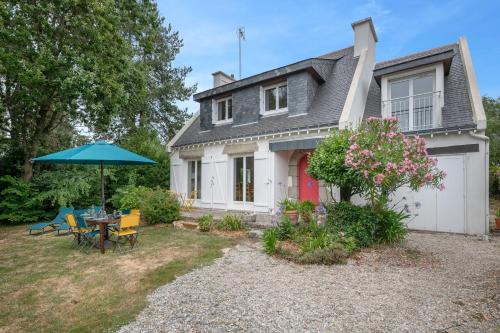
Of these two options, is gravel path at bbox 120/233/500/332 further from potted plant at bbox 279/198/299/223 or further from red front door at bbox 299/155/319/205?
red front door at bbox 299/155/319/205

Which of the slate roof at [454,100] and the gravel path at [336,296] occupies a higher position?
the slate roof at [454,100]

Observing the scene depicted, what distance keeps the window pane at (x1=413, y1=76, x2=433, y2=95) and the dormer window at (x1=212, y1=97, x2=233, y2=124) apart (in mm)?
7800

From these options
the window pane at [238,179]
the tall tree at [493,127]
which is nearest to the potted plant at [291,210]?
the window pane at [238,179]

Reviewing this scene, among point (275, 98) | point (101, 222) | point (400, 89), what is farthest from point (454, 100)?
point (101, 222)

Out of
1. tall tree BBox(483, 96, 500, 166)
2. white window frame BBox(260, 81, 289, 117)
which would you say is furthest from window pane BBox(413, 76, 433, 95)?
tall tree BBox(483, 96, 500, 166)

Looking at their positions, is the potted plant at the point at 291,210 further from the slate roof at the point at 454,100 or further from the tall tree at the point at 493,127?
the tall tree at the point at 493,127

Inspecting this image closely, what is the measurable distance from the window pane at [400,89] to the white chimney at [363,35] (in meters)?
2.16

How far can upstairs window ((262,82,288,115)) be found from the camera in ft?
38.3

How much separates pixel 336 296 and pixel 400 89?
28.2ft

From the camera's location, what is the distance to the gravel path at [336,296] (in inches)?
124

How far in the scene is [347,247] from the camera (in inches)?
223

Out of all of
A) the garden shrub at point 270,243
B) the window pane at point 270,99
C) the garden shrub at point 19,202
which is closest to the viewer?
the garden shrub at point 270,243

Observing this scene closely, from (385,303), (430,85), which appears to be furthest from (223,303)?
(430,85)

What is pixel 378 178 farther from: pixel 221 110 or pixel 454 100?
pixel 221 110
